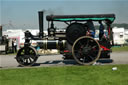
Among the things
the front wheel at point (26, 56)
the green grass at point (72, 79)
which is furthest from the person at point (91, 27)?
the green grass at point (72, 79)

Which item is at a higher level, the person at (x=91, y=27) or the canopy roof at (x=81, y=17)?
the canopy roof at (x=81, y=17)

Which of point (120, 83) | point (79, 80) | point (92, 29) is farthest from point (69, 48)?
point (120, 83)

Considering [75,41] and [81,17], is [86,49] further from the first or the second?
[81,17]

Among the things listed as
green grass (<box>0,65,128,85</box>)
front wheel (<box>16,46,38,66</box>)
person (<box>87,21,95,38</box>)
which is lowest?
green grass (<box>0,65,128,85</box>)

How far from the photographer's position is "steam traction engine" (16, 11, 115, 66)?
9.77 metres

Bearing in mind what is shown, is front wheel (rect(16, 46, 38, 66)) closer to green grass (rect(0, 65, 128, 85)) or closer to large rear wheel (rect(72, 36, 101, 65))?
large rear wheel (rect(72, 36, 101, 65))

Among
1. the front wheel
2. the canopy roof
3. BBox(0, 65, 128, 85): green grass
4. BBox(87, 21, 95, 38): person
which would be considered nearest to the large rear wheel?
BBox(87, 21, 95, 38): person

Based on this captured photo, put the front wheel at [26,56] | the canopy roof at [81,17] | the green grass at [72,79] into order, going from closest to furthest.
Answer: the green grass at [72,79] < the canopy roof at [81,17] < the front wheel at [26,56]

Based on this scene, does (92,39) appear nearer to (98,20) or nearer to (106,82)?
(98,20)

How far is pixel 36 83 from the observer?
614 centimetres

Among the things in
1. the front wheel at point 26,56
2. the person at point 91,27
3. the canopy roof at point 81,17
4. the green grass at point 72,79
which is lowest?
the green grass at point 72,79

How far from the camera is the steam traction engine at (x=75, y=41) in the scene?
977 centimetres

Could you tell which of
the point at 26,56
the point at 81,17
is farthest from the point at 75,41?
the point at 26,56

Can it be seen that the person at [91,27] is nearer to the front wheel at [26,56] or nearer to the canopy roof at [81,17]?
the canopy roof at [81,17]
